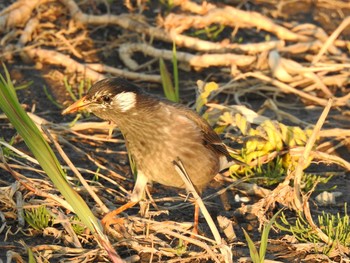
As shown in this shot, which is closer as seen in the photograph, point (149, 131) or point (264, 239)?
point (264, 239)

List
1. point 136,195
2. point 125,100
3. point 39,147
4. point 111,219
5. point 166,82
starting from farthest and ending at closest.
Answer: point 166,82 → point 136,195 → point 125,100 → point 111,219 → point 39,147

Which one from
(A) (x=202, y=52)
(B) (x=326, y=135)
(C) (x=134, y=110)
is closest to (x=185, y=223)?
(C) (x=134, y=110)

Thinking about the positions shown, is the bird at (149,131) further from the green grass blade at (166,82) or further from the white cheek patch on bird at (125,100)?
the green grass blade at (166,82)

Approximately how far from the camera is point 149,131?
4.97 metres

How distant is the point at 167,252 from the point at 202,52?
3.69 m

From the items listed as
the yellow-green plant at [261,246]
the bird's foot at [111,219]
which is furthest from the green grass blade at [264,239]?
the bird's foot at [111,219]

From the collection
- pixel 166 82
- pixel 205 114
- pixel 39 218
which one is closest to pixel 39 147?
pixel 39 218

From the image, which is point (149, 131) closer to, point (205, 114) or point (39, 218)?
point (39, 218)

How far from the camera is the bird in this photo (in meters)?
4.95

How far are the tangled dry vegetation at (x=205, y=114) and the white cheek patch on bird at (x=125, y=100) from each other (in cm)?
53

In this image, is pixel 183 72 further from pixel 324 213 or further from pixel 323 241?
pixel 323 241

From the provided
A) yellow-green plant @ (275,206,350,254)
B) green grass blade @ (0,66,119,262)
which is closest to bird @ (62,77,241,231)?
green grass blade @ (0,66,119,262)

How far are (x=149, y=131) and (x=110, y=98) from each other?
31 centimetres

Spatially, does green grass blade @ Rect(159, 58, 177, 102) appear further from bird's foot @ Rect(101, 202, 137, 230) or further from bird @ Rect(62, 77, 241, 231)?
bird's foot @ Rect(101, 202, 137, 230)
